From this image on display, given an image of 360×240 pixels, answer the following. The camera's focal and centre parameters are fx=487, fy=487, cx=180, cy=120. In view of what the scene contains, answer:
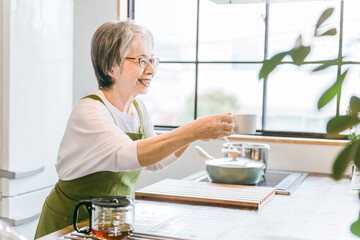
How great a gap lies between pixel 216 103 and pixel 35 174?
23264mm

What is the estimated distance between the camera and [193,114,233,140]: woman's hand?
4.96ft

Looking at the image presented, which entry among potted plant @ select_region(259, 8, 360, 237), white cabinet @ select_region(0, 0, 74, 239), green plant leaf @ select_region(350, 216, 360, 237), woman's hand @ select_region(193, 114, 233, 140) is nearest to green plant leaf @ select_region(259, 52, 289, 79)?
potted plant @ select_region(259, 8, 360, 237)

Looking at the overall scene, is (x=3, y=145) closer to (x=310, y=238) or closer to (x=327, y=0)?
(x=310, y=238)

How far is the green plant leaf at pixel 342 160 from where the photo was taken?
0.29m

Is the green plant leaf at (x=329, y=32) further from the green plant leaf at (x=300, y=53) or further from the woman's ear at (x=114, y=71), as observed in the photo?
the woman's ear at (x=114, y=71)

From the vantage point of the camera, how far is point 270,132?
317 centimetres

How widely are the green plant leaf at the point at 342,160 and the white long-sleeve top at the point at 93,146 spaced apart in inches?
48.5

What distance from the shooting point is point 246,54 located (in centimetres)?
2619

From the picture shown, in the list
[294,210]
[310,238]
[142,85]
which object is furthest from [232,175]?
[310,238]

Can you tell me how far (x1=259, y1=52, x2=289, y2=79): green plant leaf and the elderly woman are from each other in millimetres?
1187

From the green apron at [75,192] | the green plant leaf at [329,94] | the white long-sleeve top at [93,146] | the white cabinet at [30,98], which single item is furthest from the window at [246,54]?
the white cabinet at [30,98]

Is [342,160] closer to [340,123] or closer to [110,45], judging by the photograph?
[340,123]

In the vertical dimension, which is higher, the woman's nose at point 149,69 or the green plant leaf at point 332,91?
the woman's nose at point 149,69

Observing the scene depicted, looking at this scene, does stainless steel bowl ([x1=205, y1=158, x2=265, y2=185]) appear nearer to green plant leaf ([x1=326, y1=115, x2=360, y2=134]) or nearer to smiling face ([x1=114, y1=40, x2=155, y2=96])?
smiling face ([x1=114, y1=40, x2=155, y2=96])
